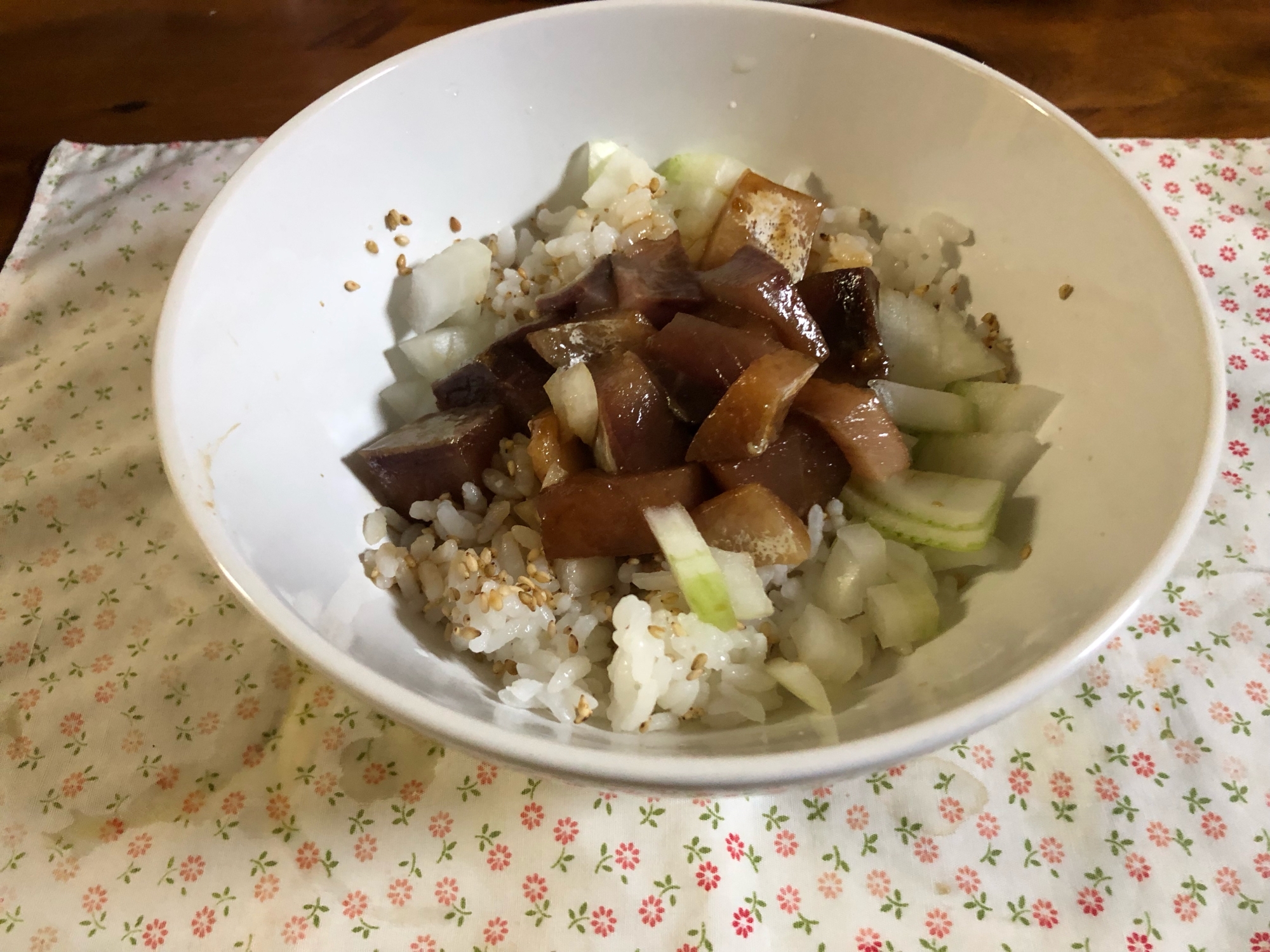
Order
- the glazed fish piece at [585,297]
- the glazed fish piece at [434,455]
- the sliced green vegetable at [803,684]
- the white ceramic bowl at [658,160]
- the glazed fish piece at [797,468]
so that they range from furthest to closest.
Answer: the glazed fish piece at [585,297] → the glazed fish piece at [434,455] → the glazed fish piece at [797,468] → the sliced green vegetable at [803,684] → the white ceramic bowl at [658,160]

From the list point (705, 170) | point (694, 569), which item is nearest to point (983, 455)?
point (694, 569)

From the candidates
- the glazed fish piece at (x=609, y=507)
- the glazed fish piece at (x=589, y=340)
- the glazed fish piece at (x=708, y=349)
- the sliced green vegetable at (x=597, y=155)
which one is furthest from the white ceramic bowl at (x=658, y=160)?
the glazed fish piece at (x=708, y=349)

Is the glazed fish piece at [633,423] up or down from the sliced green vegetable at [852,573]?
up

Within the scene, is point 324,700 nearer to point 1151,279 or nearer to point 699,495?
point 699,495

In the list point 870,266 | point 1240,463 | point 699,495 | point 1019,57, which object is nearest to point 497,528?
point 699,495

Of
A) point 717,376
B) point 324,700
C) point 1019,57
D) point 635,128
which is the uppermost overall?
→ point 1019,57

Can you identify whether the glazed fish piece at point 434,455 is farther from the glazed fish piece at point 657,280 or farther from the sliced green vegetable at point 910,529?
the sliced green vegetable at point 910,529

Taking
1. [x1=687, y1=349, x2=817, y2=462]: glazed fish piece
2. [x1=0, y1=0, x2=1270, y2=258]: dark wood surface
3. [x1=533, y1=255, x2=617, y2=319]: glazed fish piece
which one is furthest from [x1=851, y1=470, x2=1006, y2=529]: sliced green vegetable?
[x1=0, y1=0, x2=1270, y2=258]: dark wood surface
